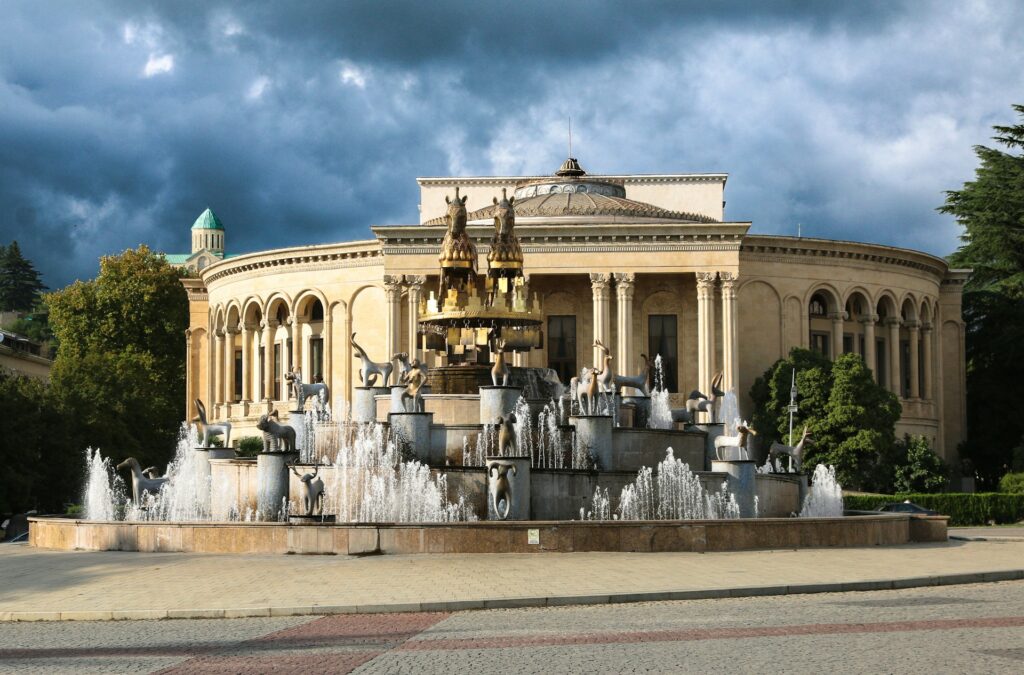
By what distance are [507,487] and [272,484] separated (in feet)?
15.8

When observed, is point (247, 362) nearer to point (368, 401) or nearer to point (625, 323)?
point (625, 323)

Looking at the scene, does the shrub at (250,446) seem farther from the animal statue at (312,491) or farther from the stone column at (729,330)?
the animal statue at (312,491)

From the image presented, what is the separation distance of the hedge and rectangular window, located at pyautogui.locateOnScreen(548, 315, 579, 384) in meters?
24.9

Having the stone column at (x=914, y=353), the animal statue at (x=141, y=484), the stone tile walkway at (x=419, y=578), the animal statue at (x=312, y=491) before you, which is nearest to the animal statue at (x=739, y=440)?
the stone tile walkway at (x=419, y=578)

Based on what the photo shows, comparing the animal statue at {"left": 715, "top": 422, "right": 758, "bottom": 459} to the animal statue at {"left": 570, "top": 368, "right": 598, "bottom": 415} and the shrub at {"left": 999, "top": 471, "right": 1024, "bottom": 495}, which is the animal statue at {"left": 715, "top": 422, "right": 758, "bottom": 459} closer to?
the animal statue at {"left": 570, "top": 368, "right": 598, "bottom": 415}

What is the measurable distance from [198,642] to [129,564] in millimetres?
8813

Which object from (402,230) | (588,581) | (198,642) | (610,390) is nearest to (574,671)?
(198,642)

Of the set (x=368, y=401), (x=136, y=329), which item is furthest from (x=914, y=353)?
(x=368, y=401)

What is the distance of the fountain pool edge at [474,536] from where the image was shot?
85.3 feet

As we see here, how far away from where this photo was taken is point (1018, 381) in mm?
83125

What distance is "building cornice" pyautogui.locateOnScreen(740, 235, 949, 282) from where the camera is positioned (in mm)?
79500

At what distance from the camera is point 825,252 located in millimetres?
80875

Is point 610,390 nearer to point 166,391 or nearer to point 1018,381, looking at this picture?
point 1018,381

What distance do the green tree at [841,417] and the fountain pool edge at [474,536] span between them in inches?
1526
